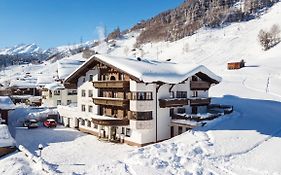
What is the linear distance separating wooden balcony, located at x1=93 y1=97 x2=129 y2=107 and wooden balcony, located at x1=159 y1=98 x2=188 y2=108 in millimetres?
3311

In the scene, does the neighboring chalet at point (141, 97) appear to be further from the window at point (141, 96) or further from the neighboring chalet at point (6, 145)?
the neighboring chalet at point (6, 145)

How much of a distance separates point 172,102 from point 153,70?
3.60m

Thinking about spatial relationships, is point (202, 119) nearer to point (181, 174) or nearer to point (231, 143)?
point (231, 143)

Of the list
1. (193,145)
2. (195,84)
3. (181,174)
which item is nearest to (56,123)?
(195,84)

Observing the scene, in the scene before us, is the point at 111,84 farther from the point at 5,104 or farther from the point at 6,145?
the point at 5,104

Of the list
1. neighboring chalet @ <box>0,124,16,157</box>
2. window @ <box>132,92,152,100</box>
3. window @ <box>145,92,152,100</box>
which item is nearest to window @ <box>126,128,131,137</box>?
window @ <box>132,92,152,100</box>

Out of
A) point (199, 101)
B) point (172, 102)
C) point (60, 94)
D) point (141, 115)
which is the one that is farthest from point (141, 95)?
point (60, 94)

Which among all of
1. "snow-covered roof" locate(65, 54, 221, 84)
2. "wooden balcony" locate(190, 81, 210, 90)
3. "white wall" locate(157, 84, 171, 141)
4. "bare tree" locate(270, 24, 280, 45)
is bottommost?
"white wall" locate(157, 84, 171, 141)

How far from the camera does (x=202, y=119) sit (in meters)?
30.5

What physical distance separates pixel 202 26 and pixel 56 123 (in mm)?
158298

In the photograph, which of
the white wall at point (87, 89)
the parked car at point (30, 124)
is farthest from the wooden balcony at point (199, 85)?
the parked car at point (30, 124)

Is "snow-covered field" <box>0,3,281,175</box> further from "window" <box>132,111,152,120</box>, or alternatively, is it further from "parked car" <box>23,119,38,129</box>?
"window" <box>132,111,152,120</box>

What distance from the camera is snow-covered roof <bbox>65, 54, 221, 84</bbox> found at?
2920 cm

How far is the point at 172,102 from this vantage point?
31.3 meters
